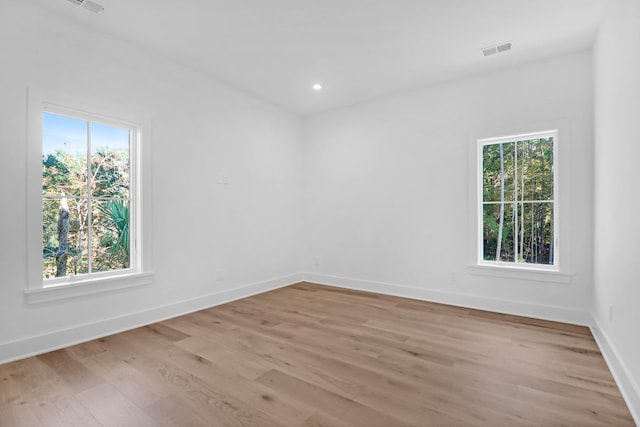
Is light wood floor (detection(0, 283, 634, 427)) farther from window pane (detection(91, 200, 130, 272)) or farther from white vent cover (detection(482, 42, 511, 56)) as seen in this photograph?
white vent cover (detection(482, 42, 511, 56))

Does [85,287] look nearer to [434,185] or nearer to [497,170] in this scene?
[434,185]

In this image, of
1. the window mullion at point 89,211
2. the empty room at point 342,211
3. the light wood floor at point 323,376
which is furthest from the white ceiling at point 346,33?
the light wood floor at point 323,376

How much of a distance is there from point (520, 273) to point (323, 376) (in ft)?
8.66

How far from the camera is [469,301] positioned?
3924mm

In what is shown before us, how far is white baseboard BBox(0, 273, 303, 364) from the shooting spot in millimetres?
2504

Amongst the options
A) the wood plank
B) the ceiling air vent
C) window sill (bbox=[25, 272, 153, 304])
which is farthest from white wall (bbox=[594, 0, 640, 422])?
window sill (bbox=[25, 272, 153, 304])

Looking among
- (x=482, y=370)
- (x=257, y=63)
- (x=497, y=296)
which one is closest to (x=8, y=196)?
(x=257, y=63)

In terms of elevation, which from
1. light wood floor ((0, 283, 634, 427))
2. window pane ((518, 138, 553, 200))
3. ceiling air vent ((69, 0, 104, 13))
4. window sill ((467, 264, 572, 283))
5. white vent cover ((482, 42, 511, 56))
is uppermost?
ceiling air vent ((69, 0, 104, 13))

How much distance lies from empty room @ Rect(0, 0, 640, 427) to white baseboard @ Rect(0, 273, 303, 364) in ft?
0.06

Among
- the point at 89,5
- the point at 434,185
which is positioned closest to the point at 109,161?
the point at 89,5

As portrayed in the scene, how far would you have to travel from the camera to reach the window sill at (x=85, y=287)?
2.61 m

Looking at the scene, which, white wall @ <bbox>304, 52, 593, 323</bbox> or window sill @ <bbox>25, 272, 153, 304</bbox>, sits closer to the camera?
window sill @ <bbox>25, 272, 153, 304</bbox>

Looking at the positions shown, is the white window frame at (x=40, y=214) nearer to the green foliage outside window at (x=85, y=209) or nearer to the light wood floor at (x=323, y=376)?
the green foliage outside window at (x=85, y=209)

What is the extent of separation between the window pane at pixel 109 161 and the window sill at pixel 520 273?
4.01m
